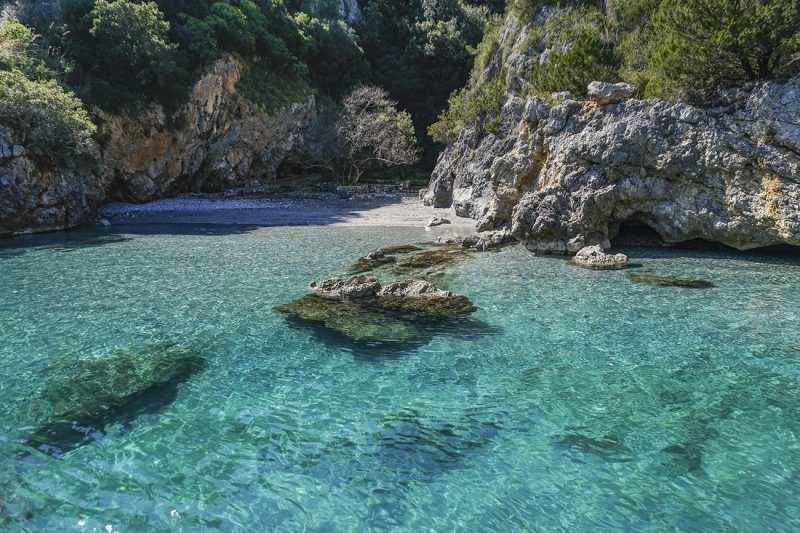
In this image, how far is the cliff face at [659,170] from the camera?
16.9m

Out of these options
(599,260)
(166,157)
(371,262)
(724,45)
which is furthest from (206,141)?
(724,45)

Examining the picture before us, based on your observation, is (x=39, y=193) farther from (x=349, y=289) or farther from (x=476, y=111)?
(x=476, y=111)

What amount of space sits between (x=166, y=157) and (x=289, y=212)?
12.8m

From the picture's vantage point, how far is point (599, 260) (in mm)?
18000

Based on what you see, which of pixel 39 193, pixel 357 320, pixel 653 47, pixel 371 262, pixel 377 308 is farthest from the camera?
pixel 39 193

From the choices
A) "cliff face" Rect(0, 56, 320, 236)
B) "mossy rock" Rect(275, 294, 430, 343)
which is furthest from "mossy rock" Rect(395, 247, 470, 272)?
"cliff face" Rect(0, 56, 320, 236)

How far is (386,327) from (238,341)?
3.27 meters

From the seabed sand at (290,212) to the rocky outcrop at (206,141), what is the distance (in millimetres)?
2422

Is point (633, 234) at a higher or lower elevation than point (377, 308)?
higher

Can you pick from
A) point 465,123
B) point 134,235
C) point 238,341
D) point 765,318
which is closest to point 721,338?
point 765,318

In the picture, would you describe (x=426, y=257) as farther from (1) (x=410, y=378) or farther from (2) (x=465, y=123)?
(2) (x=465, y=123)

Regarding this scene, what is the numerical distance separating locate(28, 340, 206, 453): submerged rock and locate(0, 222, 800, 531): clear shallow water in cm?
30

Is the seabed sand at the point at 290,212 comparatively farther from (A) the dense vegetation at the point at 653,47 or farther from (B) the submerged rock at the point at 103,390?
(B) the submerged rock at the point at 103,390

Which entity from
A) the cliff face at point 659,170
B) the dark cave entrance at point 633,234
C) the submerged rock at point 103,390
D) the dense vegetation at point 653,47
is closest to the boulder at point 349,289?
the submerged rock at point 103,390
